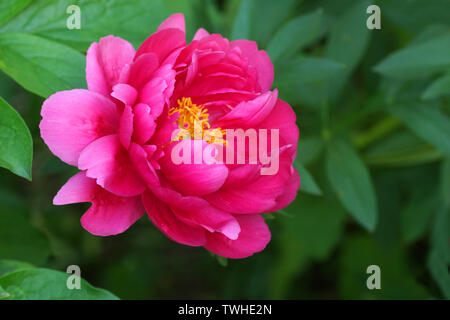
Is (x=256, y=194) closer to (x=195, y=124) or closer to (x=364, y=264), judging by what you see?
(x=195, y=124)

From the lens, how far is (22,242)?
129cm

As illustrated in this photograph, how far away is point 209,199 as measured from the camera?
2.92ft

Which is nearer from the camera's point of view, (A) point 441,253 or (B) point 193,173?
(B) point 193,173

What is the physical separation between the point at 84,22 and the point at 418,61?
31.6 inches

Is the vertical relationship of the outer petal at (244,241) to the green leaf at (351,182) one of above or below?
below

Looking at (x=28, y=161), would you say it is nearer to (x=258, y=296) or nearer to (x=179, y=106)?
(x=179, y=106)

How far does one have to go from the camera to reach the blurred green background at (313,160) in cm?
109

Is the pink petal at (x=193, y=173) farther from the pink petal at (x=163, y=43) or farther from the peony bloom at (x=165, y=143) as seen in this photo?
the pink petal at (x=163, y=43)

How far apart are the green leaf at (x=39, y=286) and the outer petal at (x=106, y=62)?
34 centimetres

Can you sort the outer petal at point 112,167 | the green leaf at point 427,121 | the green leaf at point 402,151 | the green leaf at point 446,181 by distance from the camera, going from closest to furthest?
the outer petal at point 112,167 < the green leaf at point 427,121 < the green leaf at point 446,181 < the green leaf at point 402,151

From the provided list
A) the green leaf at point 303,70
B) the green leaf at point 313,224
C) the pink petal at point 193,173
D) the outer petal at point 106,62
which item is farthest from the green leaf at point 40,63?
the green leaf at point 313,224

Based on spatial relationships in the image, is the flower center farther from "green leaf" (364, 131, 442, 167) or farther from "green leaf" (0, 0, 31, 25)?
"green leaf" (364, 131, 442, 167)

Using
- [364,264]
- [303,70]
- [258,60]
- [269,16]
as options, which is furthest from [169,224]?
[364,264]

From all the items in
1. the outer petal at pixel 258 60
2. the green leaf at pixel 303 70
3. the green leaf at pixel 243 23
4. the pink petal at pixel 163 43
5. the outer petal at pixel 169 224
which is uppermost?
the green leaf at pixel 243 23
